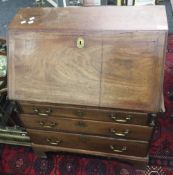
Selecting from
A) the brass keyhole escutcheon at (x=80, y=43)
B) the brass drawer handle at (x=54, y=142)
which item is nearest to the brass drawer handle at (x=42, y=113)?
the brass drawer handle at (x=54, y=142)

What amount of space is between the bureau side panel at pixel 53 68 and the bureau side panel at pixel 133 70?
0.06 meters

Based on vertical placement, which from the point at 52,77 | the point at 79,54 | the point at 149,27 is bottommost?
the point at 52,77

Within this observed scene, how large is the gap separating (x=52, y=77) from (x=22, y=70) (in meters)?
0.19

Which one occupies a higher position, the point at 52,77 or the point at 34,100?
the point at 52,77

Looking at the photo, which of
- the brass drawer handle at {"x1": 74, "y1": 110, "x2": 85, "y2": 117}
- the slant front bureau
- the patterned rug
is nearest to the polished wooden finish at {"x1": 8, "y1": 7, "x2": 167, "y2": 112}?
the slant front bureau

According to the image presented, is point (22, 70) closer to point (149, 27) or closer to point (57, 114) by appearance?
point (57, 114)

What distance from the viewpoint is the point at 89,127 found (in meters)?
1.71

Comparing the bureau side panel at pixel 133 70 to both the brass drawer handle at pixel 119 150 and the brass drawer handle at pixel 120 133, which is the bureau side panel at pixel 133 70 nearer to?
the brass drawer handle at pixel 120 133

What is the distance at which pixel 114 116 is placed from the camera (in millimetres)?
1564

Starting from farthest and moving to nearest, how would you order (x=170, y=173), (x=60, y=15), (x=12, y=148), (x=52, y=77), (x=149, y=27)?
(x=12, y=148), (x=170, y=173), (x=60, y=15), (x=52, y=77), (x=149, y=27)

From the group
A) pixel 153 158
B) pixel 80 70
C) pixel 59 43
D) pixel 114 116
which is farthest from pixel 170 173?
pixel 59 43

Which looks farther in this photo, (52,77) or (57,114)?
(57,114)

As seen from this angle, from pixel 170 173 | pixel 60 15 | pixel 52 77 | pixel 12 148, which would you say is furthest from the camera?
pixel 12 148

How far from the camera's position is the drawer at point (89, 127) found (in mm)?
1637
